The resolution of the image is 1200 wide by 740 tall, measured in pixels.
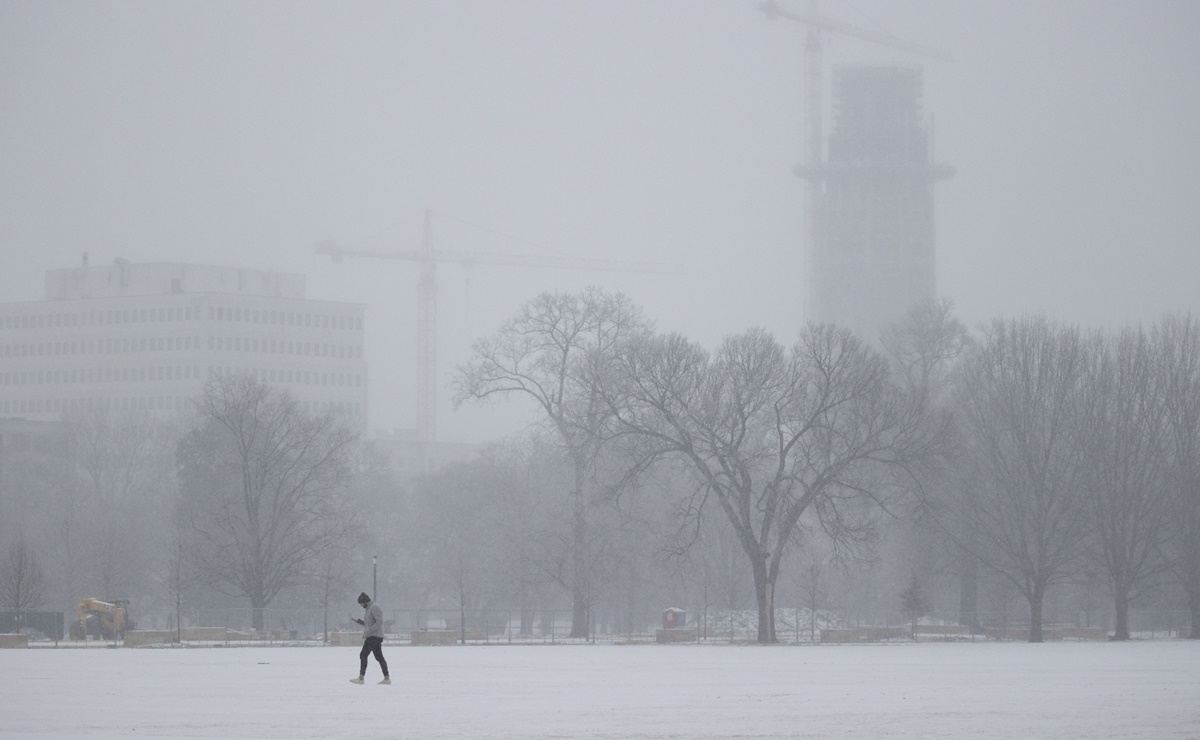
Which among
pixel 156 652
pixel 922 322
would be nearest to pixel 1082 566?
pixel 922 322

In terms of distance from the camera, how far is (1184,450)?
8200 cm

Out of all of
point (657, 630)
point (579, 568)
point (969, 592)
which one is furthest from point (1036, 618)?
point (579, 568)

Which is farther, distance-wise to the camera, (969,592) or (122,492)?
(122,492)

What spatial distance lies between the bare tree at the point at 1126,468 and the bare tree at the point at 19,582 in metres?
48.1

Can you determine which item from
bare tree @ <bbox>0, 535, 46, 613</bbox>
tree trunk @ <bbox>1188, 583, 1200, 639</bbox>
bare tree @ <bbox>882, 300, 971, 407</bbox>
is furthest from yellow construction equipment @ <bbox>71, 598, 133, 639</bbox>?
tree trunk @ <bbox>1188, 583, 1200, 639</bbox>

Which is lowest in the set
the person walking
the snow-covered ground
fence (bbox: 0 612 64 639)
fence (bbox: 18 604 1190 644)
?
fence (bbox: 18 604 1190 644)

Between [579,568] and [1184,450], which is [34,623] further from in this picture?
[1184,450]

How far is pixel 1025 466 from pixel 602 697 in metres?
48.5

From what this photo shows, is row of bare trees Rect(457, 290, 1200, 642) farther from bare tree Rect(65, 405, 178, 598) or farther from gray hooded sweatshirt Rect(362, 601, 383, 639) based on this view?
gray hooded sweatshirt Rect(362, 601, 383, 639)

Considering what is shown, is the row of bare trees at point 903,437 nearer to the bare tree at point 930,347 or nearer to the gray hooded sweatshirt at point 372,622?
the bare tree at point 930,347

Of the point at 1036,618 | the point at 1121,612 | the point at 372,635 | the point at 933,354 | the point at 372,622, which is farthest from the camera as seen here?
the point at 933,354

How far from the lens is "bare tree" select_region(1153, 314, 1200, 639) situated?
264ft

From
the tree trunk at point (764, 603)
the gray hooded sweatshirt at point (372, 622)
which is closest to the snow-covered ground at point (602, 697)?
the gray hooded sweatshirt at point (372, 622)

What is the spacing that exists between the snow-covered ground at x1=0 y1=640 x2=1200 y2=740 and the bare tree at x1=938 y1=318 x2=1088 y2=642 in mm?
21635
